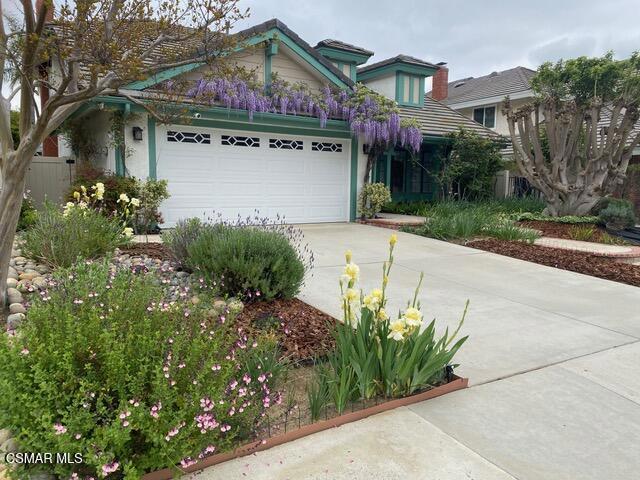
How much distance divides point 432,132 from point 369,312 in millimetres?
13051

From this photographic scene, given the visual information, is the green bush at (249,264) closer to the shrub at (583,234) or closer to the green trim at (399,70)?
the shrub at (583,234)

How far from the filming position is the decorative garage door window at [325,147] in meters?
13.3

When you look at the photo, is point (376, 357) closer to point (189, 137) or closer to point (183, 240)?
point (183, 240)

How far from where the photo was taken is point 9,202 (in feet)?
14.0

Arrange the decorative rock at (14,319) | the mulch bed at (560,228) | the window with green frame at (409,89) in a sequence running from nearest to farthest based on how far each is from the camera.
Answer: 1. the decorative rock at (14,319)
2. the mulch bed at (560,228)
3. the window with green frame at (409,89)

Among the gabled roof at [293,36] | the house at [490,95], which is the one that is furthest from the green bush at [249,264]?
the house at [490,95]

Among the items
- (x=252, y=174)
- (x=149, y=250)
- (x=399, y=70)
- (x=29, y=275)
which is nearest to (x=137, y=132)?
(x=252, y=174)

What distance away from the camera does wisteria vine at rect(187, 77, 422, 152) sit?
11430mm

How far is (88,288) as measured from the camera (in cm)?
335

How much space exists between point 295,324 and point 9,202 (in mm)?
2788

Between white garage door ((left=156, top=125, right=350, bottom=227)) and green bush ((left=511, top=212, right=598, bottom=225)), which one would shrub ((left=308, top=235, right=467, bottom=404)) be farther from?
green bush ((left=511, top=212, right=598, bottom=225))

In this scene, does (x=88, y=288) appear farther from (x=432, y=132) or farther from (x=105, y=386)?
(x=432, y=132)

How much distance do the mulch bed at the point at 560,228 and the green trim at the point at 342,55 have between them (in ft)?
23.5

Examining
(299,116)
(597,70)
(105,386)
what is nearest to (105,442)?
(105,386)
